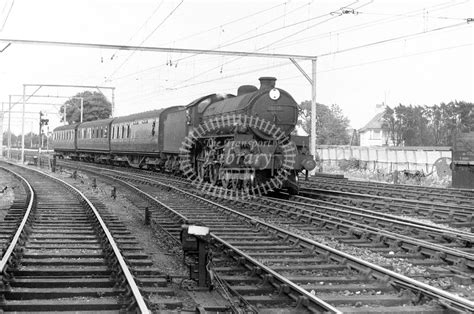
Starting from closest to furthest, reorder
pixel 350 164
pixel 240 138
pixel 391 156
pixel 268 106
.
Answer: pixel 240 138 < pixel 268 106 < pixel 391 156 < pixel 350 164

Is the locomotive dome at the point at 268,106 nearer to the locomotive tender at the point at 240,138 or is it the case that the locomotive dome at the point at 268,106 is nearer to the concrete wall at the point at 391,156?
the locomotive tender at the point at 240,138

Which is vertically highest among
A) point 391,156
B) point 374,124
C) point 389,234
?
point 374,124

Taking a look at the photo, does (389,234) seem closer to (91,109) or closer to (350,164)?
(350,164)

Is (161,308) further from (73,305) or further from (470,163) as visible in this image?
(470,163)

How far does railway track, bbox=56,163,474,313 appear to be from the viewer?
5.80 metres

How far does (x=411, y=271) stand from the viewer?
7.29 m

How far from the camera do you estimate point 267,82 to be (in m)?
16.2

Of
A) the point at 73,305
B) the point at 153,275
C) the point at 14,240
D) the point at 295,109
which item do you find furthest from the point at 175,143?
the point at 73,305

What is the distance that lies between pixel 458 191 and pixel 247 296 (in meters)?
14.1

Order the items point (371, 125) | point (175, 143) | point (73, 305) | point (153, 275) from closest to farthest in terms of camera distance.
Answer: point (73, 305), point (153, 275), point (175, 143), point (371, 125)

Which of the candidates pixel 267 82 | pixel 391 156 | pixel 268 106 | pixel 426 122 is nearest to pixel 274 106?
pixel 268 106

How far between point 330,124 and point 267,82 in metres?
68.0

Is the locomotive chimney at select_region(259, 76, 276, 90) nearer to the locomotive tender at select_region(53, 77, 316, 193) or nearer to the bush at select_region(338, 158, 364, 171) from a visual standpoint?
the locomotive tender at select_region(53, 77, 316, 193)

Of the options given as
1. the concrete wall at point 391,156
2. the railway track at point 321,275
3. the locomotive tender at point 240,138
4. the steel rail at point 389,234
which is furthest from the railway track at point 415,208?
the concrete wall at point 391,156
